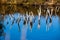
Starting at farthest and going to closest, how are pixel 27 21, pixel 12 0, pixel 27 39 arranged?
pixel 12 0 → pixel 27 21 → pixel 27 39

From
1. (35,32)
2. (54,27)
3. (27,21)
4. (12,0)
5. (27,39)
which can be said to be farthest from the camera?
(12,0)

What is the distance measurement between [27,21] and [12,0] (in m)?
7.17

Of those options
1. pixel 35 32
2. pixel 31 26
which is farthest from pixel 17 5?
pixel 35 32

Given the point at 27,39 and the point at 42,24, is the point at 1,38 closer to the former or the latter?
the point at 27,39

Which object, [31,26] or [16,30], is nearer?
[16,30]

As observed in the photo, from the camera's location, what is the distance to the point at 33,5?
20.6m

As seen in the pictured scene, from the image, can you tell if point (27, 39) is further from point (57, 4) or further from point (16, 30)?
point (57, 4)

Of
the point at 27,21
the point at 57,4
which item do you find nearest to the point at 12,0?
the point at 57,4

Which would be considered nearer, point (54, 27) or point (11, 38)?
point (11, 38)

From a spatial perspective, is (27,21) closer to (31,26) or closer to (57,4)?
(31,26)

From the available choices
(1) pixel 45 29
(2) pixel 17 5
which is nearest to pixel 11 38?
(1) pixel 45 29

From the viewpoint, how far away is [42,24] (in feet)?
41.1

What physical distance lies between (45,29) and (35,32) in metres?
0.79

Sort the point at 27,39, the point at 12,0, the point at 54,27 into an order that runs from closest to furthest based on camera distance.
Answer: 1. the point at 27,39
2. the point at 54,27
3. the point at 12,0
